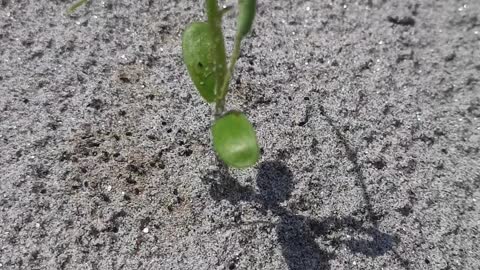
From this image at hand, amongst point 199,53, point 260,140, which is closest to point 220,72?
point 199,53

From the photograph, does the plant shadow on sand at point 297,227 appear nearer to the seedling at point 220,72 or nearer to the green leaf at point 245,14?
the seedling at point 220,72

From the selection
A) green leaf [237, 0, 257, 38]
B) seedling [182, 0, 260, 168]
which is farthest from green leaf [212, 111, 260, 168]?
green leaf [237, 0, 257, 38]

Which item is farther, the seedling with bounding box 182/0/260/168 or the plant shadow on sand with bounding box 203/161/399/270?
the plant shadow on sand with bounding box 203/161/399/270

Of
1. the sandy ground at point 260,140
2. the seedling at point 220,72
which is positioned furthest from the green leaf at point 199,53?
the sandy ground at point 260,140

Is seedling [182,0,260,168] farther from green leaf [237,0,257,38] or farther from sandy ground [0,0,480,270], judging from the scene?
sandy ground [0,0,480,270]

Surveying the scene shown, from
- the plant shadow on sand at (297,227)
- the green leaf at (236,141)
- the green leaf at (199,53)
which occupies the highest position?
the green leaf at (199,53)

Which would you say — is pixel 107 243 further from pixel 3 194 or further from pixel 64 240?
pixel 3 194

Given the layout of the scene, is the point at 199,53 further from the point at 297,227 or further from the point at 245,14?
the point at 297,227
